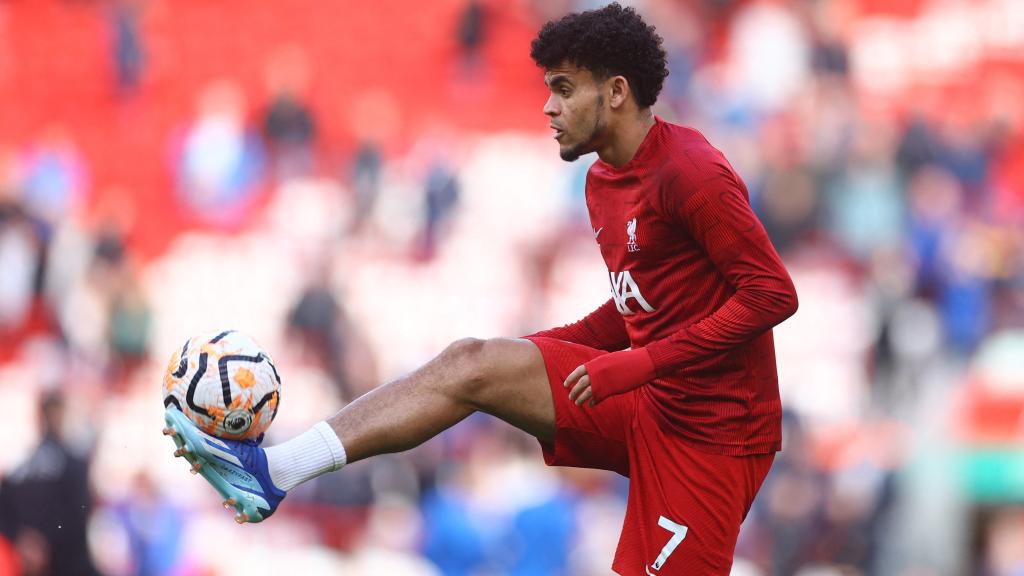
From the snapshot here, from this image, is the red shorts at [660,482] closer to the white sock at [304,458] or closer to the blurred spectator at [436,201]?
the white sock at [304,458]

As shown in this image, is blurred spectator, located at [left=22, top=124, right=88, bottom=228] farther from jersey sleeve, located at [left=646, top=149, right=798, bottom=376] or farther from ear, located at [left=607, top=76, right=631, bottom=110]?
jersey sleeve, located at [left=646, top=149, right=798, bottom=376]

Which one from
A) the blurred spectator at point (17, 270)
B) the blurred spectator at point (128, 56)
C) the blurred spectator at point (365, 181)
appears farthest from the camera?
the blurred spectator at point (128, 56)

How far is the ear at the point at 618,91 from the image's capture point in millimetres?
5465

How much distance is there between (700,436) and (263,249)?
10.1m

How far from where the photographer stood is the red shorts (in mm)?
5594

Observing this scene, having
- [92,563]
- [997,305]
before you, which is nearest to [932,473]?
[997,305]

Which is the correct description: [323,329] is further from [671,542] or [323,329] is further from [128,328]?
[671,542]

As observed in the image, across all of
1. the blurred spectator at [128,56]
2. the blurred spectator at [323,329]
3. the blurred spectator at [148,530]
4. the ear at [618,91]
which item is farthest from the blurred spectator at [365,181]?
the ear at [618,91]

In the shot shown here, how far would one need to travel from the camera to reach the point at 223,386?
5.14 metres

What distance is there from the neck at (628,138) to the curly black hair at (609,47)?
68 mm

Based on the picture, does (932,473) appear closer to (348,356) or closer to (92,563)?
(348,356)

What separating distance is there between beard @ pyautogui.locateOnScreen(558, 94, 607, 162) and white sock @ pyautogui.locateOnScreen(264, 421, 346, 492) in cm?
132

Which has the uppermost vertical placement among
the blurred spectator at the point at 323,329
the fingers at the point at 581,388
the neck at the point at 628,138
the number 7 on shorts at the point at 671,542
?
the neck at the point at 628,138

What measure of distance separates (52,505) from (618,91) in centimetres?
518
